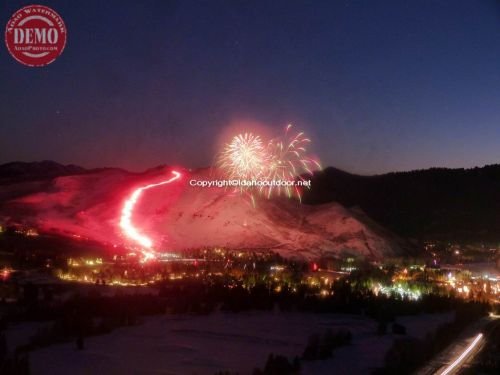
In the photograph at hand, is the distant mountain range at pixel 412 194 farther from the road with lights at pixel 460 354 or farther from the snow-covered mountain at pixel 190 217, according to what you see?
the road with lights at pixel 460 354

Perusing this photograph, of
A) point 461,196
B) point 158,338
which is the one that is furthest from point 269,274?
point 461,196

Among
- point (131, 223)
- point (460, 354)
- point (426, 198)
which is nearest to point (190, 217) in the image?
point (131, 223)

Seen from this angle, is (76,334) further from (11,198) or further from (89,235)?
(11,198)

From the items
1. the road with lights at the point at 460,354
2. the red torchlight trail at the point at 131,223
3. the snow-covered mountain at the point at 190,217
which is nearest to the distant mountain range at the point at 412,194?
the snow-covered mountain at the point at 190,217

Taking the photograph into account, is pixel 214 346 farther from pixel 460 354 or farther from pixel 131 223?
pixel 131 223

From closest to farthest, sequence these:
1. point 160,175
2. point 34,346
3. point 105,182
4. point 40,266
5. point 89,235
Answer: point 34,346, point 40,266, point 89,235, point 105,182, point 160,175

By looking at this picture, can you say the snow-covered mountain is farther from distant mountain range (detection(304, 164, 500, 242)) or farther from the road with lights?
the road with lights
